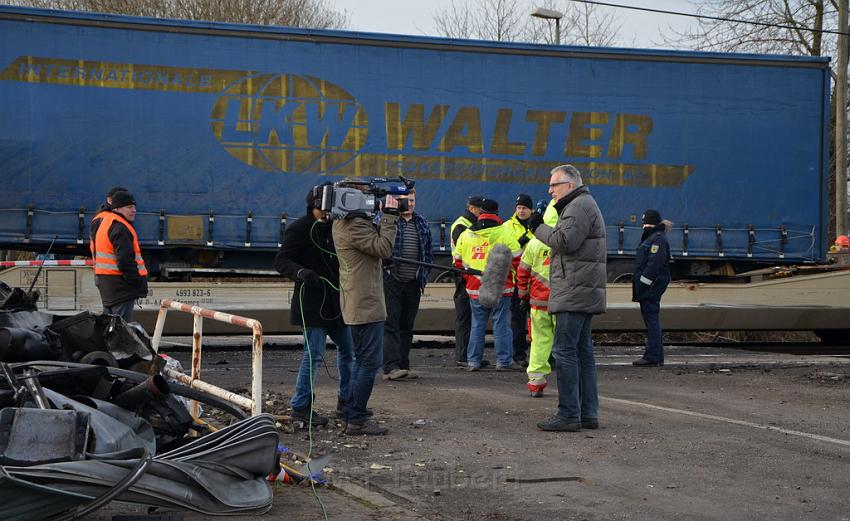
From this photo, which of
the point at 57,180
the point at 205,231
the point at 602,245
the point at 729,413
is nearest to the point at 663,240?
the point at 729,413

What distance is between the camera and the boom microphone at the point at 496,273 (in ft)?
36.0

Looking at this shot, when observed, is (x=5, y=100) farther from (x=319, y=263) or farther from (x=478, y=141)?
(x=319, y=263)

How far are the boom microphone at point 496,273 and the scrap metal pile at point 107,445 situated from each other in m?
4.72

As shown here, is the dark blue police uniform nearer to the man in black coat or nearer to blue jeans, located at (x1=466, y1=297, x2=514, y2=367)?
blue jeans, located at (x1=466, y1=297, x2=514, y2=367)

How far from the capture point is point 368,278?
25.0ft

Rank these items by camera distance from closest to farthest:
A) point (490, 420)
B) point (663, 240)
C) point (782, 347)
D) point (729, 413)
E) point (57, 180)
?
point (490, 420) < point (729, 413) < point (663, 240) < point (57, 180) < point (782, 347)

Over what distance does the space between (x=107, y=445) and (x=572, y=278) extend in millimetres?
3876

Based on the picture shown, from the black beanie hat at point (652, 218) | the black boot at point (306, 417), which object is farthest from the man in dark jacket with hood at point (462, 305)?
the black boot at point (306, 417)

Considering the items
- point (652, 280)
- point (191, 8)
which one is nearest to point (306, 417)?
point (652, 280)

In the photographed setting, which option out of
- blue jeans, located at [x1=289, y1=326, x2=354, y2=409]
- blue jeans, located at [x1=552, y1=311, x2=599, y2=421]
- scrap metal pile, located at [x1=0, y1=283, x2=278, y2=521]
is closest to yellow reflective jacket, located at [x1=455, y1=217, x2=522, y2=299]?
blue jeans, located at [x1=552, y1=311, x2=599, y2=421]

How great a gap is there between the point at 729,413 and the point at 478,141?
23.6 ft

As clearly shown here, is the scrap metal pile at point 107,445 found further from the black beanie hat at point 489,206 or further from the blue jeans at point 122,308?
the black beanie hat at point 489,206

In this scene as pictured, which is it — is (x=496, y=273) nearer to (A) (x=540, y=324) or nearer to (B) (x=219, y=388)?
(A) (x=540, y=324)

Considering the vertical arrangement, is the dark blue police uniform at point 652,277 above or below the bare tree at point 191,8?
below
